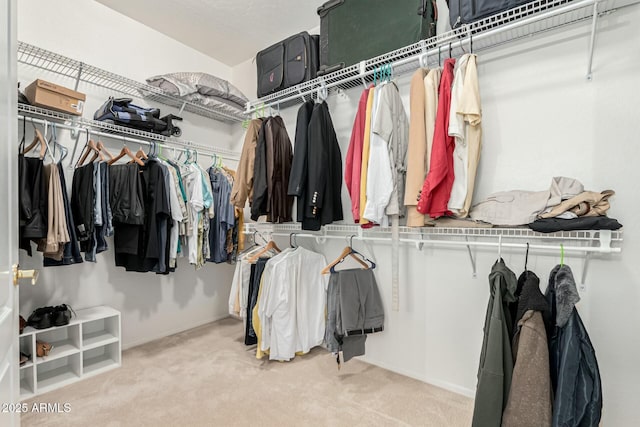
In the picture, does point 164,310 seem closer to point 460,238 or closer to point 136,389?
point 136,389

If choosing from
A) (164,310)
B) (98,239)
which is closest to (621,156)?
(98,239)

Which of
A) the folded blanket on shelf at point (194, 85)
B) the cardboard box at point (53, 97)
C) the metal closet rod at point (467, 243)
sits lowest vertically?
the metal closet rod at point (467, 243)

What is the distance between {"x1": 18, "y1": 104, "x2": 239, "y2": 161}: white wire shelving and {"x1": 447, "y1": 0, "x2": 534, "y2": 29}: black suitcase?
2.38 meters

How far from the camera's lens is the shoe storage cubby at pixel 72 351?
1990 mm

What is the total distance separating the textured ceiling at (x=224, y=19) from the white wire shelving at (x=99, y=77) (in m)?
0.64

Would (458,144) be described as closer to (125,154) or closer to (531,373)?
(531,373)

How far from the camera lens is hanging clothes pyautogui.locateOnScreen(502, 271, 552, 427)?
1206mm

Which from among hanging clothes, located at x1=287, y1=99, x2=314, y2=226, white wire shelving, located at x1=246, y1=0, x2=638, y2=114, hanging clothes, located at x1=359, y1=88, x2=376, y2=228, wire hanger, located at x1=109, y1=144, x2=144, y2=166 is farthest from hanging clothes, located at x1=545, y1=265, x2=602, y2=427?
wire hanger, located at x1=109, y1=144, x2=144, y2=166

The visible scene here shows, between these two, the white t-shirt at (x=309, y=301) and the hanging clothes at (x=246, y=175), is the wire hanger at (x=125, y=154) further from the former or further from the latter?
the white t-shirt at (x=309, y=301)

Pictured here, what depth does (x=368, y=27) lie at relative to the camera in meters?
1.95

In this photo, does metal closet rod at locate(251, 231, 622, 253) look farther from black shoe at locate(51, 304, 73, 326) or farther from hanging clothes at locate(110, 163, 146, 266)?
black shoe at locate(51, 304, 73, 326)

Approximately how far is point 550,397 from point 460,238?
93 cm

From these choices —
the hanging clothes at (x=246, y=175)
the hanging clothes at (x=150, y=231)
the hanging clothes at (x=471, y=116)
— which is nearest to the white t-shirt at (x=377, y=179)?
the hanging clothes at (x=471, y=116)

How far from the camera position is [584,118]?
5.25 feet
